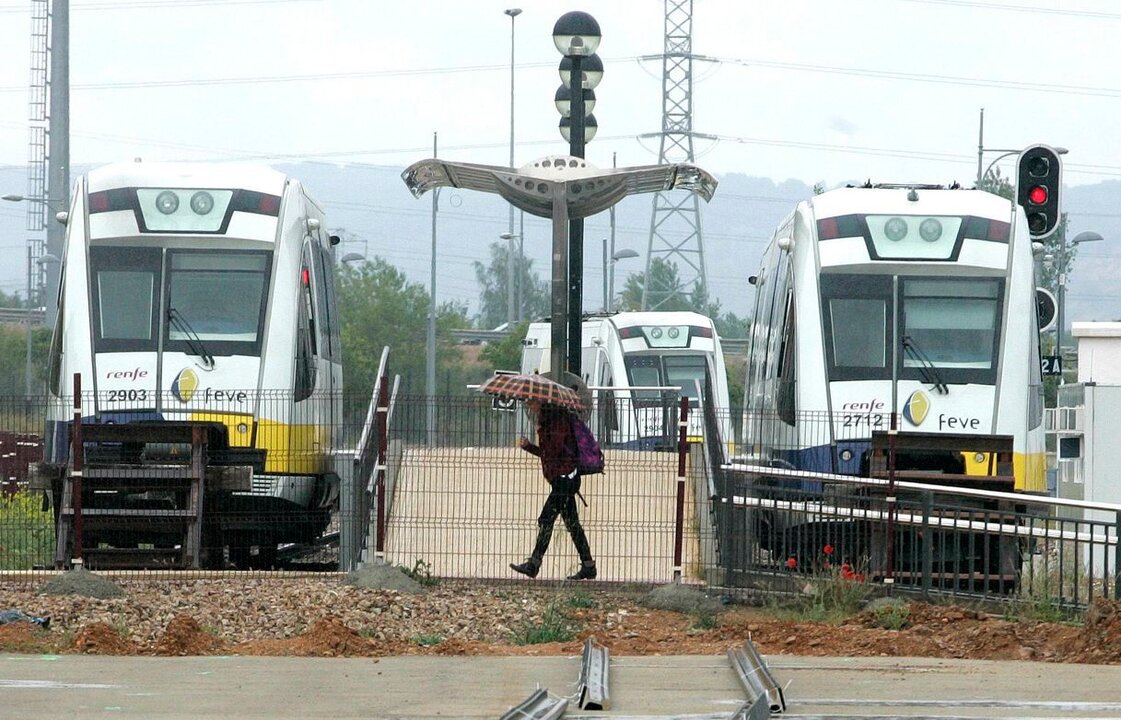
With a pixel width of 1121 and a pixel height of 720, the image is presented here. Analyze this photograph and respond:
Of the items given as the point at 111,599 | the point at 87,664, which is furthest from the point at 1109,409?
the point at 87,664

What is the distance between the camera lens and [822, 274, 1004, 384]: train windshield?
61.0 ft

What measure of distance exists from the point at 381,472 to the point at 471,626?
9.13ft

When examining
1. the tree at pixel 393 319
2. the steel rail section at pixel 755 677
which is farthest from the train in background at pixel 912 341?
the tree at pixel 393 319

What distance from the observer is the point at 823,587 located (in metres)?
15.6

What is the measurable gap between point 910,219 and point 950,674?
793 centimetres

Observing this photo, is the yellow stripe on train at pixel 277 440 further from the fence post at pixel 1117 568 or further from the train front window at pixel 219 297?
the fence post at pixel 1117 568

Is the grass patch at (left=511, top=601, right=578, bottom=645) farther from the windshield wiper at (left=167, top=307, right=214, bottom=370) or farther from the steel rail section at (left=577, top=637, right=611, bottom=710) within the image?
the windshield wiper at (left=167, top=307, right=214, bottom=370)

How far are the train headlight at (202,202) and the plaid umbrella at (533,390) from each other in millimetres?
4295

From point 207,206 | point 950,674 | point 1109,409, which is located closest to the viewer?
point 950,674

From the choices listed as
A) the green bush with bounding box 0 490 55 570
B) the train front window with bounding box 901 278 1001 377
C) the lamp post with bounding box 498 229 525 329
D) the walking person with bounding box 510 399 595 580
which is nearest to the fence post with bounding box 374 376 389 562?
the walking person with bounding box 510 399 595 580

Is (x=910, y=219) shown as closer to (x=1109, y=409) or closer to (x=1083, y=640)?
(x=1083, y=640)

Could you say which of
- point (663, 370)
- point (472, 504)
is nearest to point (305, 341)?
point (472, 504)

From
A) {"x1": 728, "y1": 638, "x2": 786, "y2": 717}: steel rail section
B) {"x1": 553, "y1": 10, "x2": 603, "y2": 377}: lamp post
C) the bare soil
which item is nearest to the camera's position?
{"x1": 728, "y1": 638, "x2": 786, "y2": 717}: steel rail section

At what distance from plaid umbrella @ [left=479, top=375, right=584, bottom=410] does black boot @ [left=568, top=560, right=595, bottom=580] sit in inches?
53.5
